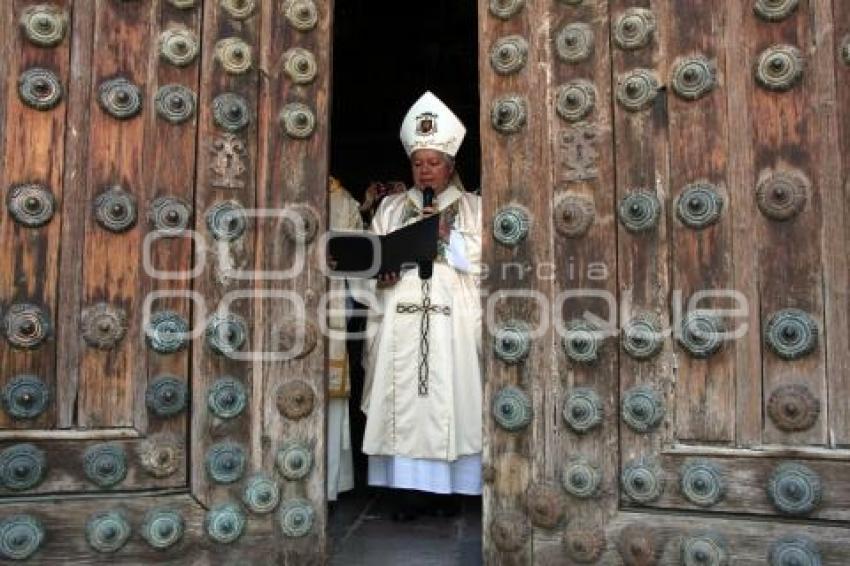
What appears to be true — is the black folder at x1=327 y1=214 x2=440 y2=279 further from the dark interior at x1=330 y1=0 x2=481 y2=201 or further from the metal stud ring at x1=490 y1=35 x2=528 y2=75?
the dark interior at x1=330 y1=0 x2=481 y2=201

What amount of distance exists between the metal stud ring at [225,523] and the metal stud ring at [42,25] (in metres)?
1.88

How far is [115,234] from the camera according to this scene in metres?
2.90

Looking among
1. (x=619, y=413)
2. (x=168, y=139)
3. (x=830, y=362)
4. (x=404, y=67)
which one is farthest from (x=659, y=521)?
(x=404, y=67)

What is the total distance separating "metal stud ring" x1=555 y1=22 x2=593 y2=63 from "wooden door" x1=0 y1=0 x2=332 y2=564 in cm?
95

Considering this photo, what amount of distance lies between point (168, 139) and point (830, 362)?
2.54 meters

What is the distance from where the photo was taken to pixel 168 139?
2.95m

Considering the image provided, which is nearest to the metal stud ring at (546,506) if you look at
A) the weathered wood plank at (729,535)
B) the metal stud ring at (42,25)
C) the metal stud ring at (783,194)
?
the weathered wood plank at (729,535)

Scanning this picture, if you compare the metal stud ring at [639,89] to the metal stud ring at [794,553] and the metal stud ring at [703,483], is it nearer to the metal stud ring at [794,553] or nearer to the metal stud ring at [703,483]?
the metal stud ring at [703,483]

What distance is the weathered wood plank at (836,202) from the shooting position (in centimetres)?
257

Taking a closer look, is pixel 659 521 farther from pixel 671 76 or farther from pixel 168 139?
pixel 168 139

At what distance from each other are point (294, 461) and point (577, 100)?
1.75 m

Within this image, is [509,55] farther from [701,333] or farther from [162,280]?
[162,280]

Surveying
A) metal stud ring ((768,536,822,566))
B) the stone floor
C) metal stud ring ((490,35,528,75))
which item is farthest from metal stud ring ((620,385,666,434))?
metal stud ring ((490,35,528,75))

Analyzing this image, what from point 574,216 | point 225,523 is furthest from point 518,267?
point 225,523
